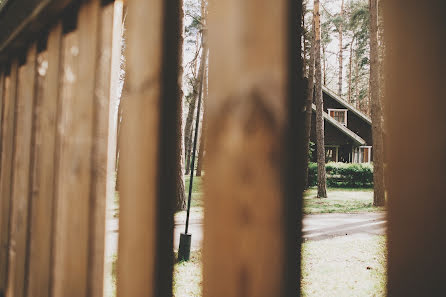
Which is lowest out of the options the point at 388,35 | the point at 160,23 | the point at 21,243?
the point at 21,243

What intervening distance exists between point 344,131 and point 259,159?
2409cm

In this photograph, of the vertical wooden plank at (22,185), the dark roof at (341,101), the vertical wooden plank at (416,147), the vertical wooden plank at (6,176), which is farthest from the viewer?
the dark roof at (341,101)

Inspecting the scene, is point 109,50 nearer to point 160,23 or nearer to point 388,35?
point 160,23

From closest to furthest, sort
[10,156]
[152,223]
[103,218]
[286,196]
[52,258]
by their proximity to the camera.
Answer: [286,196] → [152,223] → [103,218] → [52,258] → [10,156]

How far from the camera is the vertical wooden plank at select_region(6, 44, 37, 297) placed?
1.59 metres

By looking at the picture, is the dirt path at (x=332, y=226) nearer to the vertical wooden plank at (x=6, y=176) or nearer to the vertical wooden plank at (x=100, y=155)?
the vertical wooden plank at (x=6, y=176)

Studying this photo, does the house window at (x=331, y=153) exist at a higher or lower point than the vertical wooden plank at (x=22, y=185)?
higher

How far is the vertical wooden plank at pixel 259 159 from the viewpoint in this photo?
501 millimetres

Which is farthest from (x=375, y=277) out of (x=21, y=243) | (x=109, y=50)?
(x=109, y=50)

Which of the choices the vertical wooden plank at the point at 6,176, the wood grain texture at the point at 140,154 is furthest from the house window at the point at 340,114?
the wood grain texture at the point at 140,154

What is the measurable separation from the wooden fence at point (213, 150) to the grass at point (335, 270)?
8.99ft

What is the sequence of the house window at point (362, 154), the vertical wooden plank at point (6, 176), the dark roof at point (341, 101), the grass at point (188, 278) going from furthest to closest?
the house window at point (362, 154), the dark roof at point (341, 101), the grass at point (188, 278), the vertical wooden plank at point (6, 176)

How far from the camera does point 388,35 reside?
44 cm

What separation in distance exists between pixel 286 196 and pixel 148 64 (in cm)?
50
